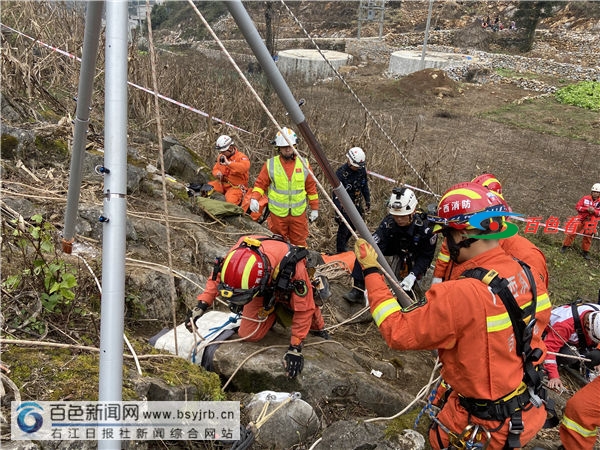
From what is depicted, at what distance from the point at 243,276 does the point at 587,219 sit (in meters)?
7.76

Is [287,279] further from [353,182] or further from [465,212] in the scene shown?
[353,182]

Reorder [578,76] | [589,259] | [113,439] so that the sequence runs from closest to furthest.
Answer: [113,439]
[589,259]
[578,76]

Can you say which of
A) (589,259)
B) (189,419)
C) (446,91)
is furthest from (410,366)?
(446,91)

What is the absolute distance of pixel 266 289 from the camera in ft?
10.9

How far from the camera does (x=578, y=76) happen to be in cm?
2194

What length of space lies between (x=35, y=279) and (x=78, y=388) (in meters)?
0.90

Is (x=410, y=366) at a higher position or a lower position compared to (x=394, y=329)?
lower

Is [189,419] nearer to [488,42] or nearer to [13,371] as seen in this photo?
[13,371]

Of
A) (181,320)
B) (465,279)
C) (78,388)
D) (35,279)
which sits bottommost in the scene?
(181,320)

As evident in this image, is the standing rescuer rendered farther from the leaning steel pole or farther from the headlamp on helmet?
the leaning steel pole

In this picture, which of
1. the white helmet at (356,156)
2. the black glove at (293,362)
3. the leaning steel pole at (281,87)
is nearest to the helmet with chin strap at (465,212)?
the leaning steel pole at (281,87)

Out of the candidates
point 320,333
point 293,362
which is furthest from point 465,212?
point 320,333

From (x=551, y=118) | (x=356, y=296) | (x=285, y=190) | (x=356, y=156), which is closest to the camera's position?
(x=356, y=296)

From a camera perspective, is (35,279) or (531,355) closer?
(531,355)
